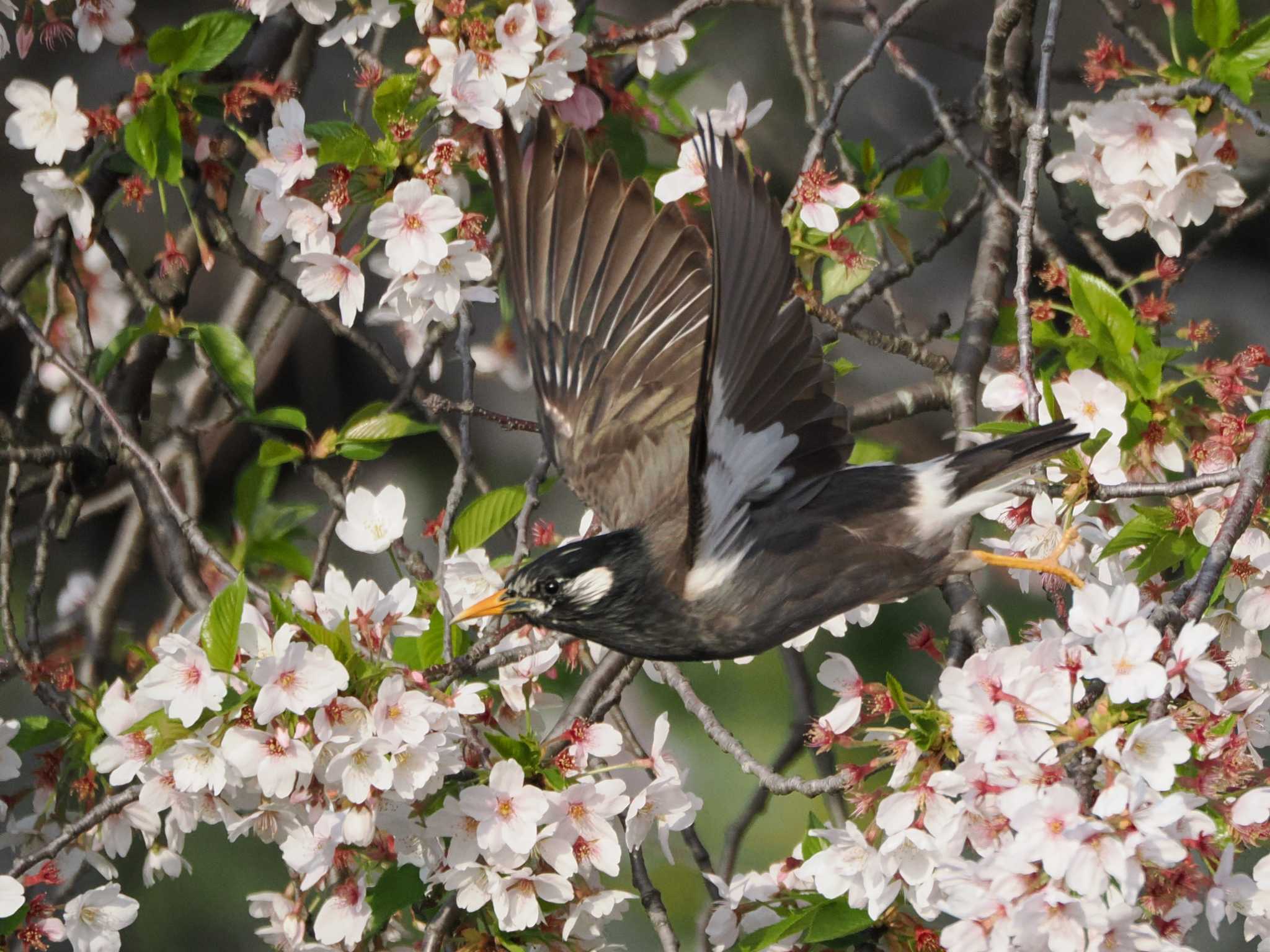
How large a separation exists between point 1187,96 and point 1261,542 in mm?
646

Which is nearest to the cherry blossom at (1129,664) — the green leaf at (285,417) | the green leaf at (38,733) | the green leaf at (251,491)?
the green leaf at (285,417)

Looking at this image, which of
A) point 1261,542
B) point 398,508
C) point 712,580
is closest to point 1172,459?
point 1261,542

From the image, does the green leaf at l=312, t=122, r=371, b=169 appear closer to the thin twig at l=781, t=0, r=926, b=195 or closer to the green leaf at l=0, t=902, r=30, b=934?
the thin twig at l=781, t=0, r=926, b=195

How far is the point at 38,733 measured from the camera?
2.04 m

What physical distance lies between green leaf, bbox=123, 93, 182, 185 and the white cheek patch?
87 cm

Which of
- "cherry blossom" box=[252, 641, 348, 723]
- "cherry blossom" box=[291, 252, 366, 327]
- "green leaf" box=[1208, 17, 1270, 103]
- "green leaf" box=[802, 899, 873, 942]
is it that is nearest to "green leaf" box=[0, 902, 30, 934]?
"cherry blossom" box=[252, 641, 348, 723]

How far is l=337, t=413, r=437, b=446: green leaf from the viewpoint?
2.17 m

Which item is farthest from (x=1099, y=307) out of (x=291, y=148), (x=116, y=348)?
(x=116, y=348)

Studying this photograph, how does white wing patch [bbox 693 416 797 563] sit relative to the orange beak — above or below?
above

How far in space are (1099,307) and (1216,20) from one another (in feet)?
1.44

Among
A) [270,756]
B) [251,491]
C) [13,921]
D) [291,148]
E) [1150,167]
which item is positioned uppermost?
[291,148]

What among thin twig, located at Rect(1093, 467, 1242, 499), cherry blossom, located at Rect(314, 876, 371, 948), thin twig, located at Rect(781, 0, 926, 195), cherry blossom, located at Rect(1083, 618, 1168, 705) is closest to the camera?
cherry blossom, located at Rect(1083, 618, 1168, 705)

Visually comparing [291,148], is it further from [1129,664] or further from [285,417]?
[1129,664]

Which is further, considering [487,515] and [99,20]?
[99,20]
